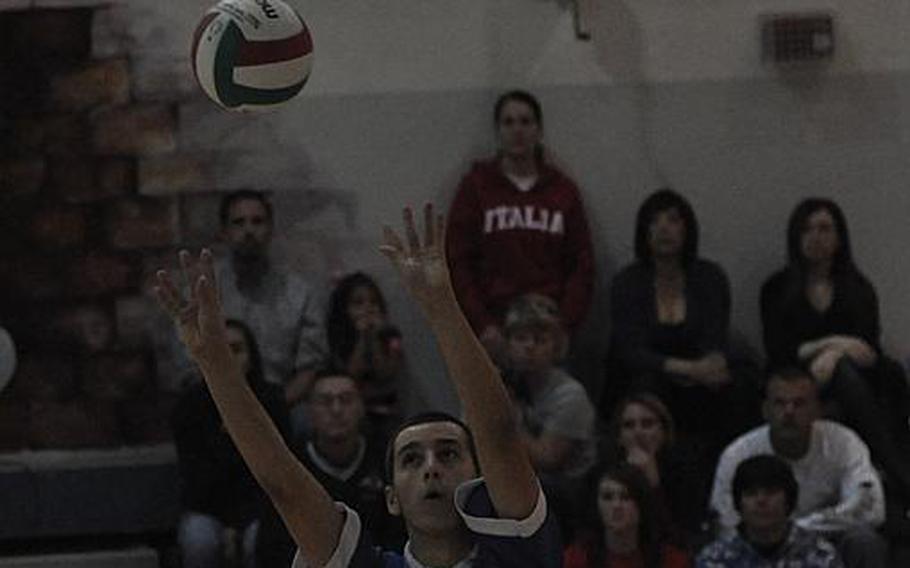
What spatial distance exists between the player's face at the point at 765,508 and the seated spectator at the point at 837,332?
41.8 inches

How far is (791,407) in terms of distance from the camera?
26.7 feet

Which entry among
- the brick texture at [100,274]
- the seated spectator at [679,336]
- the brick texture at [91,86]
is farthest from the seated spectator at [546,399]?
the brick texture at [91,86]

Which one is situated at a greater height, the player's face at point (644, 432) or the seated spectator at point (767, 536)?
the player's face at point (644, 432)

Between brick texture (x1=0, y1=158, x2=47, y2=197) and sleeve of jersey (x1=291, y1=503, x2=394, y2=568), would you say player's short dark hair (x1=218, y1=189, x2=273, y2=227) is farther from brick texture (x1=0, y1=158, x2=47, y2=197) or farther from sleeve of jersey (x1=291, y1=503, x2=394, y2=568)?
sleeve of jersey (x1=291, y1=503, x2=394, y2=568)

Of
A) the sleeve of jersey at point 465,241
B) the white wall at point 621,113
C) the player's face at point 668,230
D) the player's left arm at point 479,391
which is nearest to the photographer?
the player's left arm at point 479,391

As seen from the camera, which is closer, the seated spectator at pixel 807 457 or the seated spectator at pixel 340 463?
the seated spectator at pixel 340 463

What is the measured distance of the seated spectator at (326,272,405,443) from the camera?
875 centimetres

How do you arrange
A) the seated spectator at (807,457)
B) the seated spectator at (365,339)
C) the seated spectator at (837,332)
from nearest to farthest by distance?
1. the seated spectator at (807,457)
2. the seated spectator at (837,332)
3. the seated spectator at (365,339)

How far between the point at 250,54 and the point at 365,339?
292 centimetres

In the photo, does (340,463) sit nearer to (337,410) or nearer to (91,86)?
(337,410)

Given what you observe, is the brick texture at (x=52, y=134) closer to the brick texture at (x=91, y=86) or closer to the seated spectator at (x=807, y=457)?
the brick texture at (x=91, y=86)

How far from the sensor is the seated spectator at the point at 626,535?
7434 mm

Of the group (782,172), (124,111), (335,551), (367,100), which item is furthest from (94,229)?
(335,551)

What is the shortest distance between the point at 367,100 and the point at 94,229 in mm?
1211
